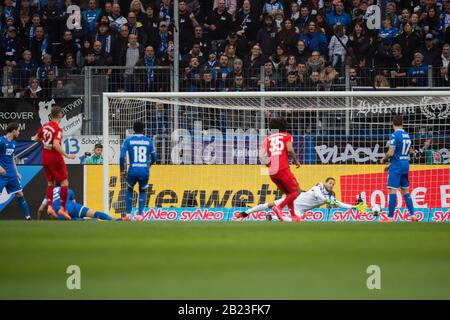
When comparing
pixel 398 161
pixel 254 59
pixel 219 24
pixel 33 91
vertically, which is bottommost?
pixel 398 161

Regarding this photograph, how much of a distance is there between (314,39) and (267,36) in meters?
1.08

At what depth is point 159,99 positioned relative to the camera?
17.9 metres

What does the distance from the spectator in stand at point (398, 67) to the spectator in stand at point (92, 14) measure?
23.3ft

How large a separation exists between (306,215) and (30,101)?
6.33 metres

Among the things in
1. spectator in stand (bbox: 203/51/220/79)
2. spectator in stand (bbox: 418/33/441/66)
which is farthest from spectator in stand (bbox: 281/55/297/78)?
spectator in stand (bbox: 418/33/441/66)

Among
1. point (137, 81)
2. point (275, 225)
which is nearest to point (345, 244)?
point (275, 225)

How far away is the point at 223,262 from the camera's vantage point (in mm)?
8195

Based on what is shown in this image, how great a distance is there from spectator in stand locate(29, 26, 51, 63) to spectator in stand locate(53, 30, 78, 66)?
0.68 feet

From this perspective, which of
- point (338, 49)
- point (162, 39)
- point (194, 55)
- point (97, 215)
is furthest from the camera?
point (162, 39)

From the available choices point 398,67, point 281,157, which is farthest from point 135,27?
point 281,157

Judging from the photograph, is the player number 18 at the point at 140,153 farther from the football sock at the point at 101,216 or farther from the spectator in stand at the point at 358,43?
the spectator in stand at the point at 358,43

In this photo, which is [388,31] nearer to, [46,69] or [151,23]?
[151,23]

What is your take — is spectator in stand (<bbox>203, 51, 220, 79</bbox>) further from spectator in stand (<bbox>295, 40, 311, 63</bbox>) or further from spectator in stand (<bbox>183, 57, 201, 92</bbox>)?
spectator in stand (<bbox>295, 40, 311, 63</bbox>)

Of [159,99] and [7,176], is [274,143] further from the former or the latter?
[7,176]
